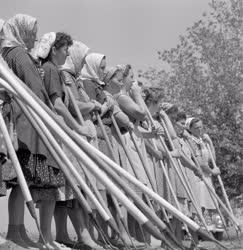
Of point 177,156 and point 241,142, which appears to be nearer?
point 177,156

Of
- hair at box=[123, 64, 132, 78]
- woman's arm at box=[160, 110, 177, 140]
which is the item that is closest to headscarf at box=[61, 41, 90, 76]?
hair at box=[123, 64, 132, 78]

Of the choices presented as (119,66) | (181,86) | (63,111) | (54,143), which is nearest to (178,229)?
(119,66)

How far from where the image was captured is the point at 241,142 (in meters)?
21.3

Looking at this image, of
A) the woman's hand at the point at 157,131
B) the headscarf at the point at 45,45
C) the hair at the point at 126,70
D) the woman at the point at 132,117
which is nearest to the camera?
the headscarf at the point at 45,45

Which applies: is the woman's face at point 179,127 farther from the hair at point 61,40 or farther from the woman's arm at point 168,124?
the hair at point 61,40

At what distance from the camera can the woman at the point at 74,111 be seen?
7.18 m

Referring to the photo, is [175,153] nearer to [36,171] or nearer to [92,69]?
[92,69]

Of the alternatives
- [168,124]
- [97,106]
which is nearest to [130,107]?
[97,106]

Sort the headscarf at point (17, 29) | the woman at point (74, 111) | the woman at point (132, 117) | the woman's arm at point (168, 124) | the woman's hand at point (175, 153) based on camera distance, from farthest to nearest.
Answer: the woman's arm at point (168, 124) → the woman's hand at point (175, 153) → the woman at point (132, 117) → the woman at point (74, 111) → the headscarf at point (17, 29)

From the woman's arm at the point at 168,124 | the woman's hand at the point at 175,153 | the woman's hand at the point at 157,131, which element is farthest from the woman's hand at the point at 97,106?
the woman's arm at the point at 168,124

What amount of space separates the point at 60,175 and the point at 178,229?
3141mm

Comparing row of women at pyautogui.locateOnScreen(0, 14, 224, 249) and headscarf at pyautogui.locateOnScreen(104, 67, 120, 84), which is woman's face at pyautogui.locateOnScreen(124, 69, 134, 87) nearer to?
row of women at pyautogui.locateOnScreen(0, 14, 224, 249)

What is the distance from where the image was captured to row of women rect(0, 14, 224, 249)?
6.32 meters

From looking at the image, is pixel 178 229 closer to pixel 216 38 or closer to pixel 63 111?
pixel 63 111
